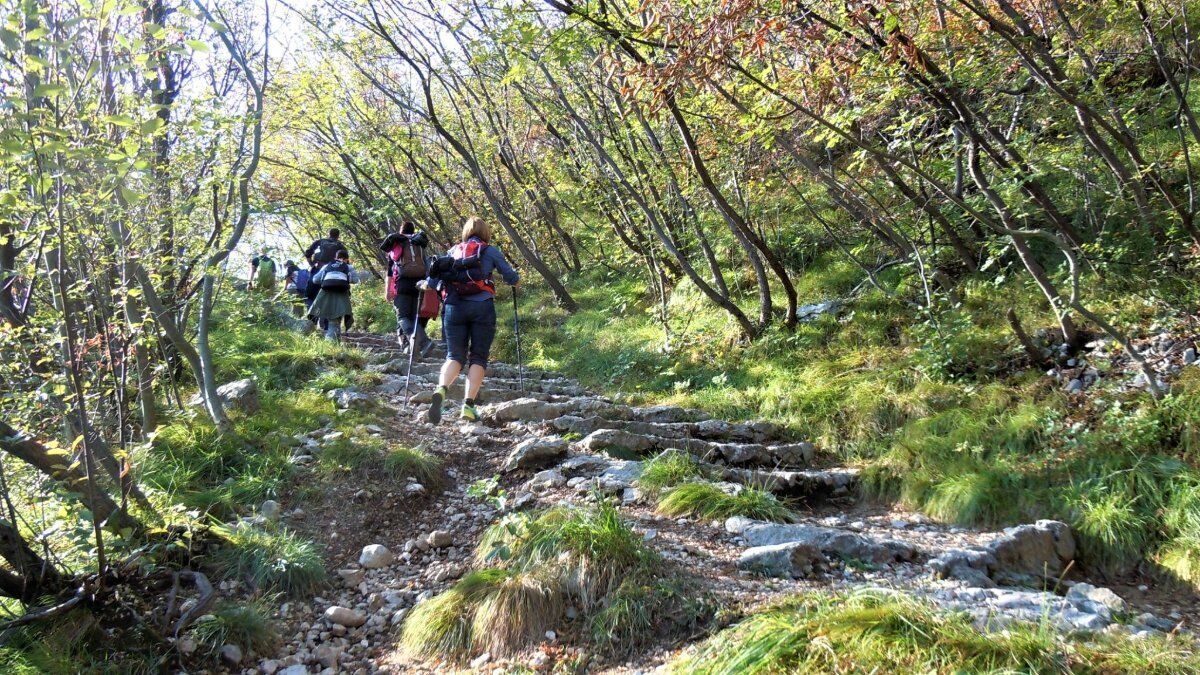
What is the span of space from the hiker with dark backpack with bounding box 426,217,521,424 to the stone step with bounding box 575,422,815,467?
4.67 ft

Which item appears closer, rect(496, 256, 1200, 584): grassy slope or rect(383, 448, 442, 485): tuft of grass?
rect(496, 256, 1200, 584): grassy slope

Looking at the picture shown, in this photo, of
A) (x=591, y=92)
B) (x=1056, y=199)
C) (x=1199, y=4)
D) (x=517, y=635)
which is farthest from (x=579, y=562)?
(x=591, y=92)

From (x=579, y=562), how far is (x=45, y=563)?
2.61 meters

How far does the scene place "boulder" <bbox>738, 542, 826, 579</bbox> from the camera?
389 centimetres

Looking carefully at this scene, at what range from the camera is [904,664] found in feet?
8.26

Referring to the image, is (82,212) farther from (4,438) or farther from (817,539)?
(817,539)

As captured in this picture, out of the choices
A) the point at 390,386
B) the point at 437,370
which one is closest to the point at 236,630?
the point at 390,386

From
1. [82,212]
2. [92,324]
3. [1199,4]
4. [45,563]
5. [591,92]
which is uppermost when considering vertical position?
[591,92]

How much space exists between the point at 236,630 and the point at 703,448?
4.05 metres

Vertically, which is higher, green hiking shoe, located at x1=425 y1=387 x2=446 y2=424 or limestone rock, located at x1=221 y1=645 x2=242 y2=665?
green hiking shoe, located at x1=425 y1=387 x2=446 y2=424

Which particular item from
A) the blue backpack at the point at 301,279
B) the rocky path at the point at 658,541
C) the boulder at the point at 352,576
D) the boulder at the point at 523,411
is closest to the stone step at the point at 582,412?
the boulder at the point at 523,411

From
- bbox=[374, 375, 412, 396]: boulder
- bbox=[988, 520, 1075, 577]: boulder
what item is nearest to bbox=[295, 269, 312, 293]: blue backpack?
bbox=[374, 375, 412, 396]: boulder

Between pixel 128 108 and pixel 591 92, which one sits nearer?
pixel 128 108

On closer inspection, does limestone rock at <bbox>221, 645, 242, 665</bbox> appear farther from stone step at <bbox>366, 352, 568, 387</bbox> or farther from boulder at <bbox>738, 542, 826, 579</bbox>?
stone step at <bbox>366, 352, 568, 387</bbox>
